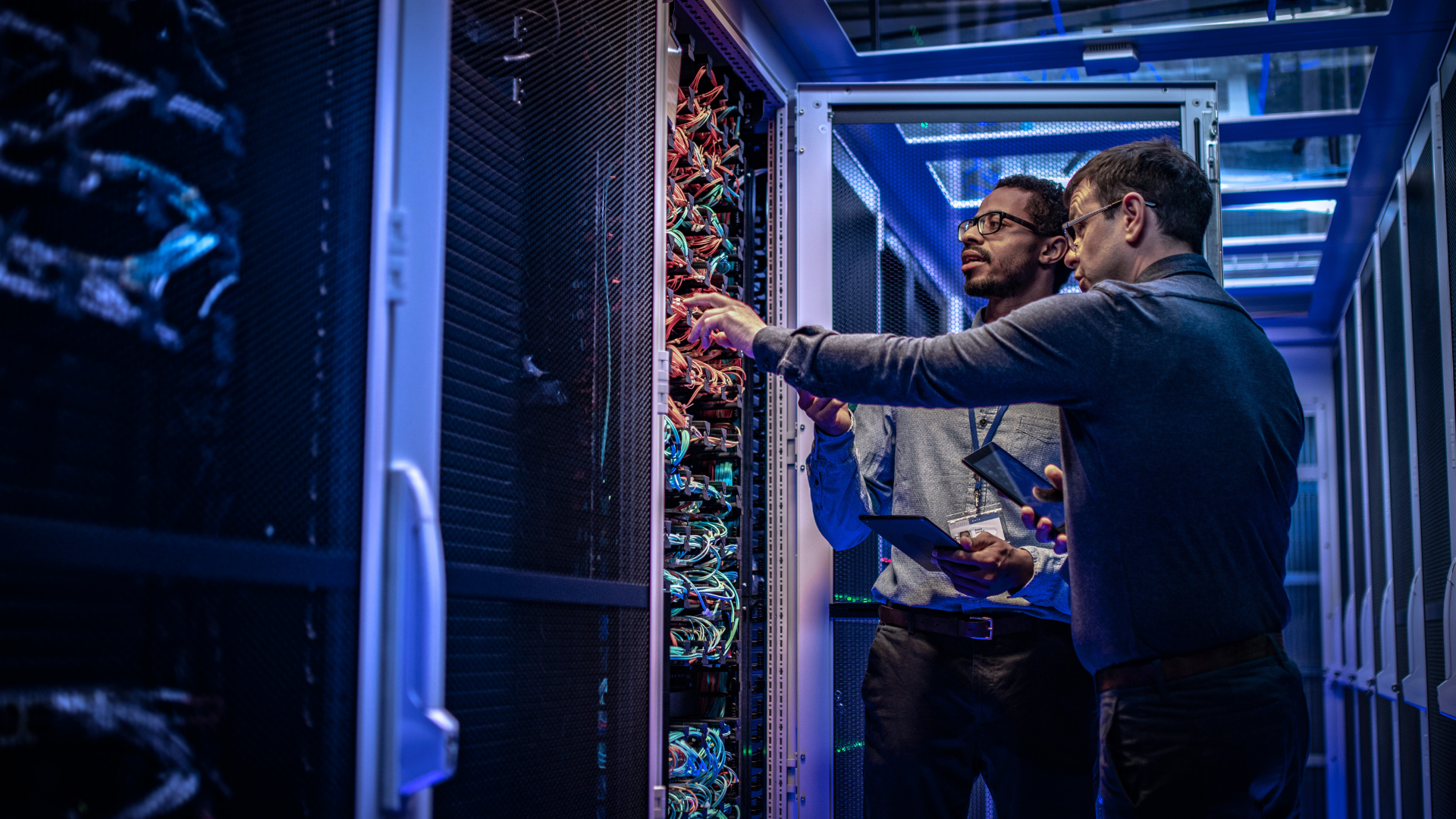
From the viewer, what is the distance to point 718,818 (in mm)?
2732

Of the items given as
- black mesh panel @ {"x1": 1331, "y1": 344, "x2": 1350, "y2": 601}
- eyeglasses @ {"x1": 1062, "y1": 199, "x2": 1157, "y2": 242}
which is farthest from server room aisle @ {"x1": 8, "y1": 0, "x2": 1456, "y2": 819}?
black mesh panel @ {"x1": 1331, "y1": 344, "x2": 1350, "y2": 601}

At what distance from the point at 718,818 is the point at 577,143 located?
166cm

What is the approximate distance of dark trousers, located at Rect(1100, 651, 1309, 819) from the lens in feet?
5.44

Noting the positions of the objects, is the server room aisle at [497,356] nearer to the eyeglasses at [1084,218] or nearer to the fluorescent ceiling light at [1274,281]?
the eyeglasses at [1084,218]

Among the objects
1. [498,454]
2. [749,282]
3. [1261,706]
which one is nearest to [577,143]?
[498,454]

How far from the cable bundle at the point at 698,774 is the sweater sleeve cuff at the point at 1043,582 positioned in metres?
0.83

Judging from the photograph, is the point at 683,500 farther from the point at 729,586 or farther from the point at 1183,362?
the point at 1183,362

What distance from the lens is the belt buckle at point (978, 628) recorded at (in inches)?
95.4

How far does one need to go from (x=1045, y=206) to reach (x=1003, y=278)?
0.69ft

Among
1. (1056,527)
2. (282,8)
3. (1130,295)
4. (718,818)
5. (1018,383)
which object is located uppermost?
(282,8)

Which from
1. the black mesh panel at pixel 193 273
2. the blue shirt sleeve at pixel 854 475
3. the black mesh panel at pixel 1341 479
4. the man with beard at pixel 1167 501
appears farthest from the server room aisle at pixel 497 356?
the black mesh panel at pixel 1341 479

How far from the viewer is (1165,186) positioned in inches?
77.5

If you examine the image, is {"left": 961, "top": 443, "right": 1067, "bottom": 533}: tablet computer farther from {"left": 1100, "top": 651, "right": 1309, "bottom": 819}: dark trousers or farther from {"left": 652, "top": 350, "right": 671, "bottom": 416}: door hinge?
{"left": 652, "top": 350, "right": 671, "bottom": 416}: door hinge

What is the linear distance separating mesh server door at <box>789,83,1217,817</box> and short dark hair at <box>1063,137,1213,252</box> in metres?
1.04
